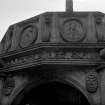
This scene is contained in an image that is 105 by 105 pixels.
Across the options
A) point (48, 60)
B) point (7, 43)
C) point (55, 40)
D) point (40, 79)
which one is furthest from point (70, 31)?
point (7, 43)

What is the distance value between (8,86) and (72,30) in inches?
121

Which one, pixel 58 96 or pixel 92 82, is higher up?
pixel 58 96

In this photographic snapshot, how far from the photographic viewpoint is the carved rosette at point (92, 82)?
859 cm

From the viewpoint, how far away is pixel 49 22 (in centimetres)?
959

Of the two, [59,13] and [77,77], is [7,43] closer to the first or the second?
[59,13]

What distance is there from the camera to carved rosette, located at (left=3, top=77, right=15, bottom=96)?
963 centimetres

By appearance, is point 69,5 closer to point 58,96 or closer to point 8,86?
point 8,86

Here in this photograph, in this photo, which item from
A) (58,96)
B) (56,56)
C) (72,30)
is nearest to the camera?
(56,56)

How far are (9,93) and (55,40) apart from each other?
253cm

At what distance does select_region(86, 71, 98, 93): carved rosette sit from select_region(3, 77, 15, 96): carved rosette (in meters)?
2.76

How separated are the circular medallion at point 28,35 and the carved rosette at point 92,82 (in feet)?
7.96

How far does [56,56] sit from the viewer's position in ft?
29.5

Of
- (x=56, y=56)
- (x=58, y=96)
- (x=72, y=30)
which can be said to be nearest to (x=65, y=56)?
(x=56, y=56)

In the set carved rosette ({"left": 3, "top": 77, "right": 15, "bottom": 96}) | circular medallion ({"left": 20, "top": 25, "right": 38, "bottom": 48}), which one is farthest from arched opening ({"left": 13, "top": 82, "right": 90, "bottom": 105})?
circular medallion ({"left": 20, "top": 25, "right": 38, "bottom": 48})
